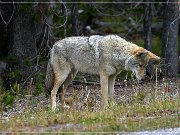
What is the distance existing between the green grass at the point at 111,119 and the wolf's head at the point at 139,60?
1.45 metres

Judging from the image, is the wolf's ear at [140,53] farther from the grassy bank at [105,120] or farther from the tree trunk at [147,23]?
the tree trunk at [147,23]

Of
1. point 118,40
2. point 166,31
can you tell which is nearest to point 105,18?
point 166,31

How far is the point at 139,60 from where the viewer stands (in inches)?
456

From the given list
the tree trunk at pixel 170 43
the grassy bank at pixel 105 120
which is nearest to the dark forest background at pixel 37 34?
the tree trunk at pixel 170 43

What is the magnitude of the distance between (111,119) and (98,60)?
3082 mm

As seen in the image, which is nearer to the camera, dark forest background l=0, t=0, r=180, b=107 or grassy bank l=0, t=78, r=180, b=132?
grassy bank l=0, t=78, r=180, b=132

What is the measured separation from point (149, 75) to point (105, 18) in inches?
463

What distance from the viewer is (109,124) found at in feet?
28.4

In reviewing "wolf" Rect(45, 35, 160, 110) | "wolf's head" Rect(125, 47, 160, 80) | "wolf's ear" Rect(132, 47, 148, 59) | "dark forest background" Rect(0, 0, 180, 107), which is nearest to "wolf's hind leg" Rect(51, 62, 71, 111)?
"wolf" Rect(45, 35, 160, 110)

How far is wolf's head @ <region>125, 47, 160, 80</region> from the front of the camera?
1147 cm

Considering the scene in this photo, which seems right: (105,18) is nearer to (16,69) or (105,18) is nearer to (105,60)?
(16,69)

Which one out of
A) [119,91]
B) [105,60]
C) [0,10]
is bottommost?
[119,91]

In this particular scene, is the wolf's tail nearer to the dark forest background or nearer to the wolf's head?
the dark forest background

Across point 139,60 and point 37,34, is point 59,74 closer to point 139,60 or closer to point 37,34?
point 139,60
